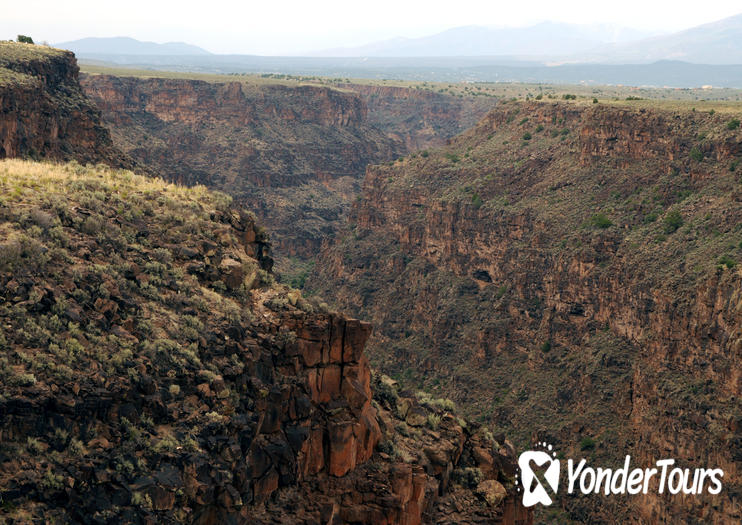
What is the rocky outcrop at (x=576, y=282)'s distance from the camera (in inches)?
2729

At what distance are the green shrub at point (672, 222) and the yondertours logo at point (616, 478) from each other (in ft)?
68.6

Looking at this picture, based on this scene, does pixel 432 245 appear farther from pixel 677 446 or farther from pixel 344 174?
pixel 344 174

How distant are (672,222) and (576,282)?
9816 millimetres

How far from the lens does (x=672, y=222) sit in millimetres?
83562

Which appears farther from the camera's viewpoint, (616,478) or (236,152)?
(236,152)

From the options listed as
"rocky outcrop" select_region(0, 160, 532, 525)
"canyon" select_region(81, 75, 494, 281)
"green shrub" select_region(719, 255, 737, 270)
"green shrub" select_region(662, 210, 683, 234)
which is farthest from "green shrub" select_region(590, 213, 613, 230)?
"canyon" select_region(81, 75, 494, 281)

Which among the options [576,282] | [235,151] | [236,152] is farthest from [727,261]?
[235,151]

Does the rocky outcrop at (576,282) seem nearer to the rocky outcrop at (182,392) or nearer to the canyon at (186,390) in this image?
the canyon at (186,390)

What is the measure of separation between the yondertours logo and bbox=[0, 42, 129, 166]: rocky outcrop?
37.0 meters

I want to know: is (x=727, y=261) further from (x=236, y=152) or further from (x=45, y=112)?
(x=236, y=152)

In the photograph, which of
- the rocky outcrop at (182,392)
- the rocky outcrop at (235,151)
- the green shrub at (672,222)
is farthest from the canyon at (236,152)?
the rocky outcrop at (182,392)

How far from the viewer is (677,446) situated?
6775 cm

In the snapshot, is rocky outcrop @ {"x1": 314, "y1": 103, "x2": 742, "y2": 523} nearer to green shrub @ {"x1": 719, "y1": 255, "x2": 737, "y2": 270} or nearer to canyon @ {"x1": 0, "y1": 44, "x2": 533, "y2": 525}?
green shrub @ {"x1": 719, "y1": 255, "x2": 737, "y2": 270}

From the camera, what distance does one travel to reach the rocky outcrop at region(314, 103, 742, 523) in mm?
69312
